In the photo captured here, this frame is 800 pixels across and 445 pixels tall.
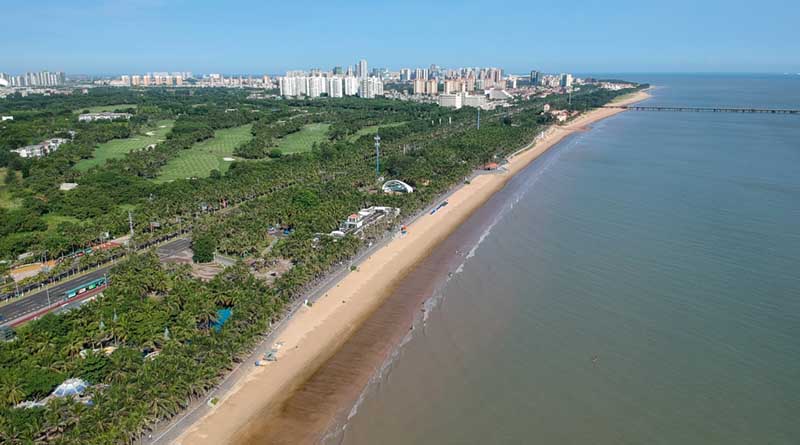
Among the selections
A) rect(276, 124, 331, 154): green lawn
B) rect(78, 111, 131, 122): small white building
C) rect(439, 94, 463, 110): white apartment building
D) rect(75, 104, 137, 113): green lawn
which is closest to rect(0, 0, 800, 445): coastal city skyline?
rect(276, 124, 331, 154): green lawn

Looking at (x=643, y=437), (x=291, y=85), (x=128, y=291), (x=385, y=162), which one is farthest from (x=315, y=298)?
(x=291, y=85)

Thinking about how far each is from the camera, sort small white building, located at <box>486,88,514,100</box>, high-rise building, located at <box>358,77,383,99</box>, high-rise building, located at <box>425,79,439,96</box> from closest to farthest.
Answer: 1. small white building, located at <box>486,88,514,100</box>
2. high-rise building, located at <box>358,77,383,99</box>
3. high-rise building, located at <box>425,79,439,96</box>

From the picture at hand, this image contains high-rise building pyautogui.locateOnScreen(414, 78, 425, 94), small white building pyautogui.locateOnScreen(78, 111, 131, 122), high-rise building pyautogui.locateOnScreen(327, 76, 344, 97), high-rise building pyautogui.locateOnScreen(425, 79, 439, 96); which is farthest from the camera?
high-rise building pyautogui.locateOnScreen(414, 78, 425, 94)

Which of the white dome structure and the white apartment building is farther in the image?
the white apartment building

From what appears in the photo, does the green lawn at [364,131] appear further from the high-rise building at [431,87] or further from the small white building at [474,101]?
the high-rise building at [431,87]

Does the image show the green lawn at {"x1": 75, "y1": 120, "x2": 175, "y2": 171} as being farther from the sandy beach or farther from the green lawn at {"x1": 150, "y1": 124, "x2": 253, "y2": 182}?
the sandy beach

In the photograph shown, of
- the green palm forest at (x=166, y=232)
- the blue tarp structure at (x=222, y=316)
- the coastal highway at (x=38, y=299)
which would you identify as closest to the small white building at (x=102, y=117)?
the green palm forest at (x=166, y=232)

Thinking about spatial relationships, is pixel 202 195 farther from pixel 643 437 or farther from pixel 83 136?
pixel 83 136
